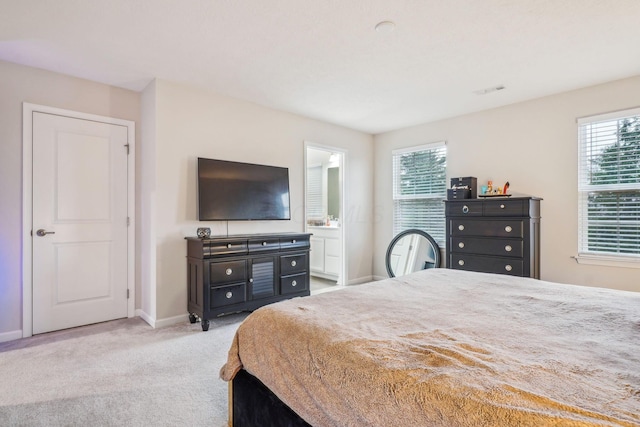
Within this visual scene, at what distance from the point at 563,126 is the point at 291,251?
3.37 m

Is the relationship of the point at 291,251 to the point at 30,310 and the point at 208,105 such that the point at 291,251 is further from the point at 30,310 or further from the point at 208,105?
the point at 30,310

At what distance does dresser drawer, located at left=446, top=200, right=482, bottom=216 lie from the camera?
3.79 meters

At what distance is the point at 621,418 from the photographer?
0.73 metres

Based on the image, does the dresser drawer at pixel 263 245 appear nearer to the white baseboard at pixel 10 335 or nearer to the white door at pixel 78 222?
the white door at pixel 78 222

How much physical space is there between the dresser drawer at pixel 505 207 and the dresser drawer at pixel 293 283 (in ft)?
7.37

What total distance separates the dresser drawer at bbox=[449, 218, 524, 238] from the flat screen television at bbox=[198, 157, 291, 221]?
2.10 meters

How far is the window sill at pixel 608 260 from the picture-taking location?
3238 millimetres

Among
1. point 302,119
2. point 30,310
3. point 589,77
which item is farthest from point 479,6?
point 30,310

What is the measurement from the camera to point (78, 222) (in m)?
3.33

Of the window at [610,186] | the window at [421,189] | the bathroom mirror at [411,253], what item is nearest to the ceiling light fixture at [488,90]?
the window at [610,186]

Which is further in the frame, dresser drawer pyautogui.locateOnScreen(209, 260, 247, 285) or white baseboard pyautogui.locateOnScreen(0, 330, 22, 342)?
dresser drawer pyautogui.locateOnScreen(209, 260, 247, 285)

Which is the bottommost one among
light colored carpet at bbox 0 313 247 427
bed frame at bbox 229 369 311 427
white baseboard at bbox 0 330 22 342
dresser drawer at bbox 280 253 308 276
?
light colored carpet at bbox 0 313 247 427

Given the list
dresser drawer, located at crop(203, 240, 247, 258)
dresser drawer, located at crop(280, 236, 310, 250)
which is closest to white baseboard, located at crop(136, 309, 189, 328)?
dresser drawer, located at crop(203, 240, 247, 258)

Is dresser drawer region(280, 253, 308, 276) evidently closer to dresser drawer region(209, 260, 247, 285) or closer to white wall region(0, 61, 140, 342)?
dresser drawer region(209, 260, 247, 285)
